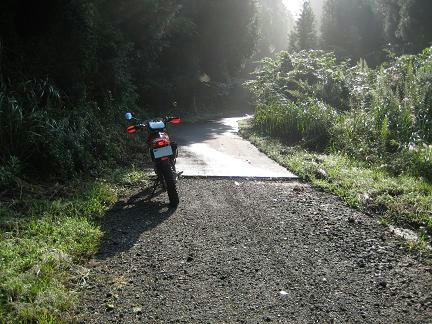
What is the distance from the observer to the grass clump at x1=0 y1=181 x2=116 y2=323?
3.50 meters

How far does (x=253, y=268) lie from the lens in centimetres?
442

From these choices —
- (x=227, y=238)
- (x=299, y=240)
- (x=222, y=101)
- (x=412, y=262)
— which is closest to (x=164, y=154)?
(x=227, y=238)

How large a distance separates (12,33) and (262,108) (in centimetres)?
989

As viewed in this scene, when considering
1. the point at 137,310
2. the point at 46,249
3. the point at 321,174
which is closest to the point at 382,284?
the point at 137,310

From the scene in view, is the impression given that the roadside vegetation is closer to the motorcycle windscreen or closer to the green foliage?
the green foliage

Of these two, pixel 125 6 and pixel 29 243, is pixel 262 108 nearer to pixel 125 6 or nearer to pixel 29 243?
pixel 125 6

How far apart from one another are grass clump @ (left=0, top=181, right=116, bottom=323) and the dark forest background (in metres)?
1.01

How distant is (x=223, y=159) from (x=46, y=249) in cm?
640

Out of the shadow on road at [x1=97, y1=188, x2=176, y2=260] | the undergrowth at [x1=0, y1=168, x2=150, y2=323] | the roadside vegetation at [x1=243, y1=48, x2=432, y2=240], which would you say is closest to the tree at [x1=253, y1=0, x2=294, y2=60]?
the roadside vegetation at [x1=243, y1=48, x2=432, y2=240]

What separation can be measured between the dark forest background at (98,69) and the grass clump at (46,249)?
101 centimetres

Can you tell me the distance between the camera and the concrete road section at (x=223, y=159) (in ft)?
28.8

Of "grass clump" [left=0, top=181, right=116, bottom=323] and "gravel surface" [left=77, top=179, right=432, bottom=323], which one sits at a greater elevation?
"grass clump" [left=0, top=181, right=116, bottom=323]

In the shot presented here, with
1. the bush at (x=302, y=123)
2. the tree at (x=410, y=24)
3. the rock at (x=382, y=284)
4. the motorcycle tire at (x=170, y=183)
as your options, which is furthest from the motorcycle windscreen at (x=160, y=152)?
the tree at (x=410, y=24)

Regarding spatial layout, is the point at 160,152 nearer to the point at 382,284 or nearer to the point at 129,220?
the point at 129,220
